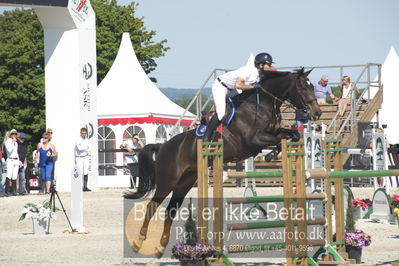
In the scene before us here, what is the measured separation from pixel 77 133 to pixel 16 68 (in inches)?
941

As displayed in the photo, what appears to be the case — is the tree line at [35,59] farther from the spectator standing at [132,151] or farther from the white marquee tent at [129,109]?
the spectator standing at [132,151]

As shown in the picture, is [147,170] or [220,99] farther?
[147,170]

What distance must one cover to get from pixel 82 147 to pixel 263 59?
31.8 ft

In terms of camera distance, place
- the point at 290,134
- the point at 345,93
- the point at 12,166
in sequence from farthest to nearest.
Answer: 1. the point at 345,93
2. the point at 12,166
3. the point at 290,134

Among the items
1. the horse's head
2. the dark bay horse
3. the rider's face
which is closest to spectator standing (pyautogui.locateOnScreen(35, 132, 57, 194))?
the dark bay horse

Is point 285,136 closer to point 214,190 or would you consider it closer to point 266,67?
point 266,67

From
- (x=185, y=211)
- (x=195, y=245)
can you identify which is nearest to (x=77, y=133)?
(x=185, y=211)

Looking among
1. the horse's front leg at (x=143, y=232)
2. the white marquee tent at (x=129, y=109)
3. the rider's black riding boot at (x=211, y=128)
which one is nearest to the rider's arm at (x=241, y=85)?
the rider's black riding boot at (x=211, y=128)

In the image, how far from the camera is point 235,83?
10.0 meters

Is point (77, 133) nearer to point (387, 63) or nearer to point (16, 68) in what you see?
point (387, 63)

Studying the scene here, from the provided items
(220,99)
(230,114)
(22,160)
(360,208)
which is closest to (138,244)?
(230,114)

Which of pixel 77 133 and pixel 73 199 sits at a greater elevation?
pixel 77 133

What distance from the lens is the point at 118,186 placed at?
23609 mm

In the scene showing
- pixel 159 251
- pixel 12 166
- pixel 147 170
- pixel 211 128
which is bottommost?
pixel 159 251
